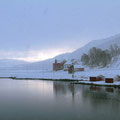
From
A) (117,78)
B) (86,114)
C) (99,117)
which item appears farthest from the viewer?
(117,78)

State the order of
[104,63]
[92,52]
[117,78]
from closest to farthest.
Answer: [117,78] < [104,63] < [92,52]

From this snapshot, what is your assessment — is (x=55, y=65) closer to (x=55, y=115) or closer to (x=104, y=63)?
(x=104, y=63)

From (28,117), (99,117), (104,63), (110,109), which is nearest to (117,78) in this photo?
(110,109)

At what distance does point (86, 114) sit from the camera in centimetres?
1430

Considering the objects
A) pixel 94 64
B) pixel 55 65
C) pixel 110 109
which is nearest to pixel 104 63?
pixel 94 64

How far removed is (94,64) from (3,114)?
277 ft

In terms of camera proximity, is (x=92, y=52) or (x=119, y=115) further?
(x=92, y=52)

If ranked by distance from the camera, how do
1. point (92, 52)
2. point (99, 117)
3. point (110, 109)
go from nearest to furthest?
point (99, 117)
point (110, 109)
point (92, 52)

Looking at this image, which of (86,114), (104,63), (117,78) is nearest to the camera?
(86,114)

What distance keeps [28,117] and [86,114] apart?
5.56 metres

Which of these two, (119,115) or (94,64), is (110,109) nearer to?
(119,115)

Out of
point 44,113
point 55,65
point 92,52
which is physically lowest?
point 44,113

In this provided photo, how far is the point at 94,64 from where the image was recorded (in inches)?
3713

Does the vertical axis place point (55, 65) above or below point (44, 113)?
above
